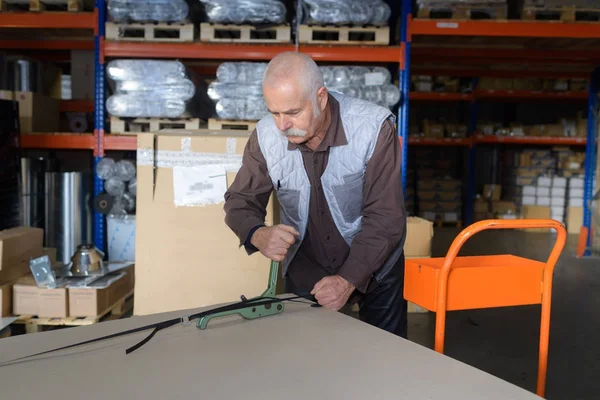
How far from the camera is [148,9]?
503 cm

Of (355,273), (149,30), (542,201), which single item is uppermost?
(149,30)

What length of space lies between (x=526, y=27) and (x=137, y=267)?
14.8 feet

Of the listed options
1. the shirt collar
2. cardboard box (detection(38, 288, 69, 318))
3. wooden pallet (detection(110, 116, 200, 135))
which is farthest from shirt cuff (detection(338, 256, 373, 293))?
wooden pallet (detection(110, 116, 200, 135))

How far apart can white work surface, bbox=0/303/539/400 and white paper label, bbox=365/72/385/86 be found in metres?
3.68

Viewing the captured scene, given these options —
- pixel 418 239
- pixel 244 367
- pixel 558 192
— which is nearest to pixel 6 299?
pixel 244 367

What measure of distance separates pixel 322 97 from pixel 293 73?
20 cm

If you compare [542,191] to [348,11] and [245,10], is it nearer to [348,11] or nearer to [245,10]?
[348,11]

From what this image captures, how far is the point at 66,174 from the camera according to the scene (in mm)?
5391

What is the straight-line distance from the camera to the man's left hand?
2.01 meters

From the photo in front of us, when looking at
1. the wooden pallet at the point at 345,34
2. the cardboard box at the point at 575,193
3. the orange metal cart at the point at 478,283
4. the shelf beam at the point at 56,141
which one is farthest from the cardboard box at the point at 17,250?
the cardboard box at the point at 575,193

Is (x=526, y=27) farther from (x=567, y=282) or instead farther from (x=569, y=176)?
(x=569, y=176)

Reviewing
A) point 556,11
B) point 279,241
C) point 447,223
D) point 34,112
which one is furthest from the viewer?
point 447,223

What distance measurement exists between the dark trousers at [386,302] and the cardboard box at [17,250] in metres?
2.23

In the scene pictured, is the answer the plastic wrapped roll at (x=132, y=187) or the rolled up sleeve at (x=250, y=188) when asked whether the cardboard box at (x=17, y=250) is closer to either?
the plastic wrapped roll at (x=132, y=187)
